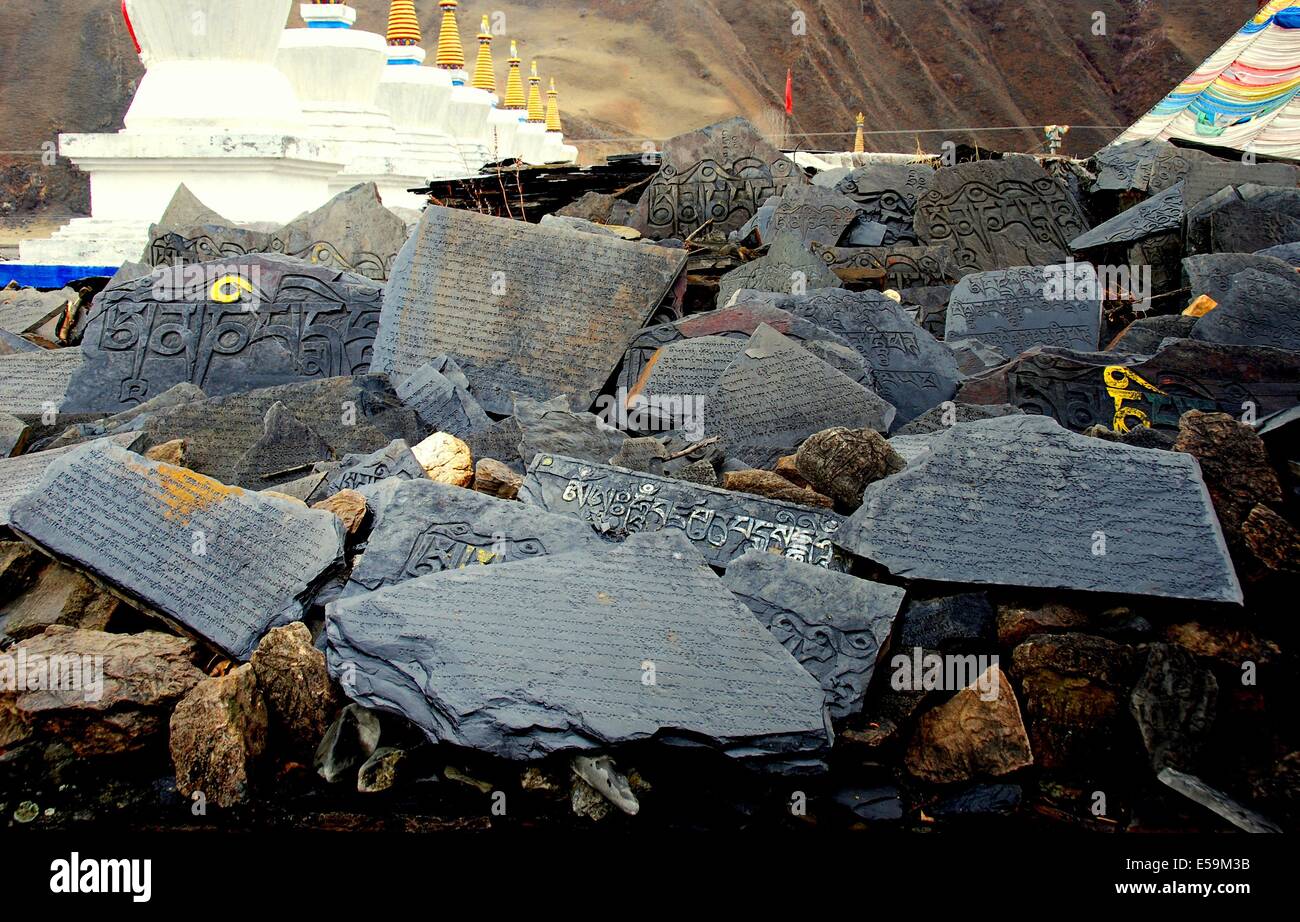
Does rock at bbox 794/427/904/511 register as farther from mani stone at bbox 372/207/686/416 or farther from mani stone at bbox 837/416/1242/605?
mani stone at bbox 372/207/686/416

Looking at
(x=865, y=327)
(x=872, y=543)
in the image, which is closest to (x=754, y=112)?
(x=865, y=327)

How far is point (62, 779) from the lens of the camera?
128 inches

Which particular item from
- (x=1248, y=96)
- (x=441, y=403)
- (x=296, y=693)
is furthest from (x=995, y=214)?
(x=1248, y=96)

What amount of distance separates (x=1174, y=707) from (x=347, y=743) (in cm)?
229

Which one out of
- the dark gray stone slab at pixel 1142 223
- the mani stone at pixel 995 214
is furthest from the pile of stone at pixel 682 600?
the mani stone at pixel 995 214

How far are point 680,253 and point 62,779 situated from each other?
13.3 feet

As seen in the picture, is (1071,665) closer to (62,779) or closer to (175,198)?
(62,779)

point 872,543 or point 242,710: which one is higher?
point 872,543

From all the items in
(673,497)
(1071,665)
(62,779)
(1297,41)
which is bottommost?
(62,779)

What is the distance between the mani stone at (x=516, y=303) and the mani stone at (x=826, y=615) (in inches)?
94.2

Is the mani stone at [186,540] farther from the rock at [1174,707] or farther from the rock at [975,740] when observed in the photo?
the rock at [1174,707]

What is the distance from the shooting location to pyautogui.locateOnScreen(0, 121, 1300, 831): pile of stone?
3.16 meters

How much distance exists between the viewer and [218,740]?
318 cm

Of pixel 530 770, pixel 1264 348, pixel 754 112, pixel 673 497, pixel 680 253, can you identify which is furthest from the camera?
pixel 754 112
